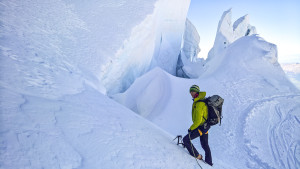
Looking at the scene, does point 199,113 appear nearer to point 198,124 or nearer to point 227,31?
point 198,124

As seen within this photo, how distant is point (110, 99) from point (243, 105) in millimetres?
5140

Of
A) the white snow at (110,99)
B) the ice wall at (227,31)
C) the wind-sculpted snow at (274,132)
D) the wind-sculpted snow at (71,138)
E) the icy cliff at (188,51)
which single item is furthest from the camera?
the ice wall at (227,31)

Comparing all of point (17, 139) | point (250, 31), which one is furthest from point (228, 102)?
point (250, 31)

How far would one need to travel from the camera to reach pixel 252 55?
848cm

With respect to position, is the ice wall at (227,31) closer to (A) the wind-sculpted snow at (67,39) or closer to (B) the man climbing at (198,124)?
(A) the wind-sculpted snow at (67,39)

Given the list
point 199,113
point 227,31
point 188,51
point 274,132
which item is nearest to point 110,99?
point 199,113

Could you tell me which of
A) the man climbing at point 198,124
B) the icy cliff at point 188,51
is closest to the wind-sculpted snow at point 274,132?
the man climbing at point 198,124

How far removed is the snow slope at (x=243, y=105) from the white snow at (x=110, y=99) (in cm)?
3

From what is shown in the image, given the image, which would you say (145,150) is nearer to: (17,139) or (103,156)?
(103,156)

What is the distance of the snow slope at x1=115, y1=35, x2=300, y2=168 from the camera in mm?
4500

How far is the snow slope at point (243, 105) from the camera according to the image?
4.50 metres

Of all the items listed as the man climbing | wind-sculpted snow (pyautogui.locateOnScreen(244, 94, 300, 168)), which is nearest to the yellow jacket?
the man climbing

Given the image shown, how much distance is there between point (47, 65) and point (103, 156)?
67.5 inches

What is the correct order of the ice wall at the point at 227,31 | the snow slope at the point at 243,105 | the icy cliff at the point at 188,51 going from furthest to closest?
the ice wall at the point at 227,31, the icy cliff at the point at 188,51, the snow slope at the point at 243,105
